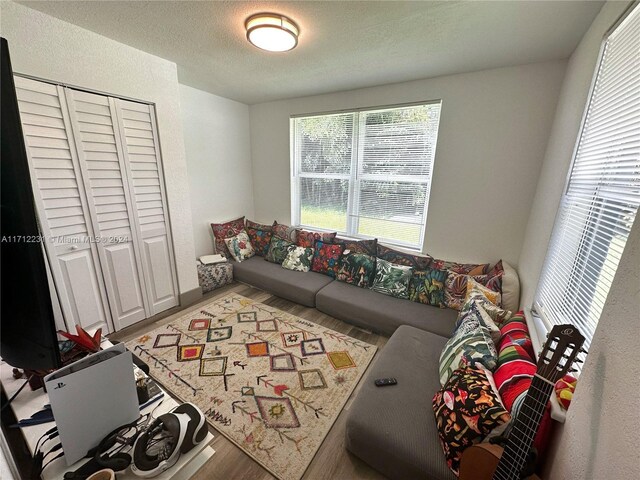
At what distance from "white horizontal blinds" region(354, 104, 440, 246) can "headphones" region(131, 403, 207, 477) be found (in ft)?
8.56

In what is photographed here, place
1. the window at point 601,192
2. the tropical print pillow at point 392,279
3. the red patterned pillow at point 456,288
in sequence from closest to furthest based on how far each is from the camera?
the window at point 601,192 → the red patterned pillow at point 456,288 → the tropical print pillow at point 392,279

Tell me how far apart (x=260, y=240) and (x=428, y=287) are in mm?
2324

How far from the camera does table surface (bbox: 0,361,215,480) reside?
71cm

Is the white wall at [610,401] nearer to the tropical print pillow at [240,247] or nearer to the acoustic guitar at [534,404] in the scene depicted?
the acoustic guitar at [534,404]

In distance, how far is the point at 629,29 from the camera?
1.05 metres

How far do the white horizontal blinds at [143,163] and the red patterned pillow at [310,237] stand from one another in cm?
159

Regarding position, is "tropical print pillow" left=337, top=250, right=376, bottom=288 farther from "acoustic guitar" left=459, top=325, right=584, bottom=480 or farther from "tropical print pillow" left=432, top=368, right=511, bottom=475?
"acoustic guitar" left=459, top=325, right=584, bottom=480

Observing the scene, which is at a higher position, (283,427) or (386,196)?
(386,196)

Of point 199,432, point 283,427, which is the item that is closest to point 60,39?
point 199,432

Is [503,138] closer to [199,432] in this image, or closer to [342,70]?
[342,70]

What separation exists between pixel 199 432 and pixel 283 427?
2.94 ft

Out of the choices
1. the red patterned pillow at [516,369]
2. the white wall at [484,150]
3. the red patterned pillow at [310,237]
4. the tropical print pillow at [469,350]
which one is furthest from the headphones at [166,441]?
the white wall at [484,150]

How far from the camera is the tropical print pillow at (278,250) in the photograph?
331cm

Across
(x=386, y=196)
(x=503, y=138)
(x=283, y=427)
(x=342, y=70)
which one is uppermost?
(x=342, y=70)
